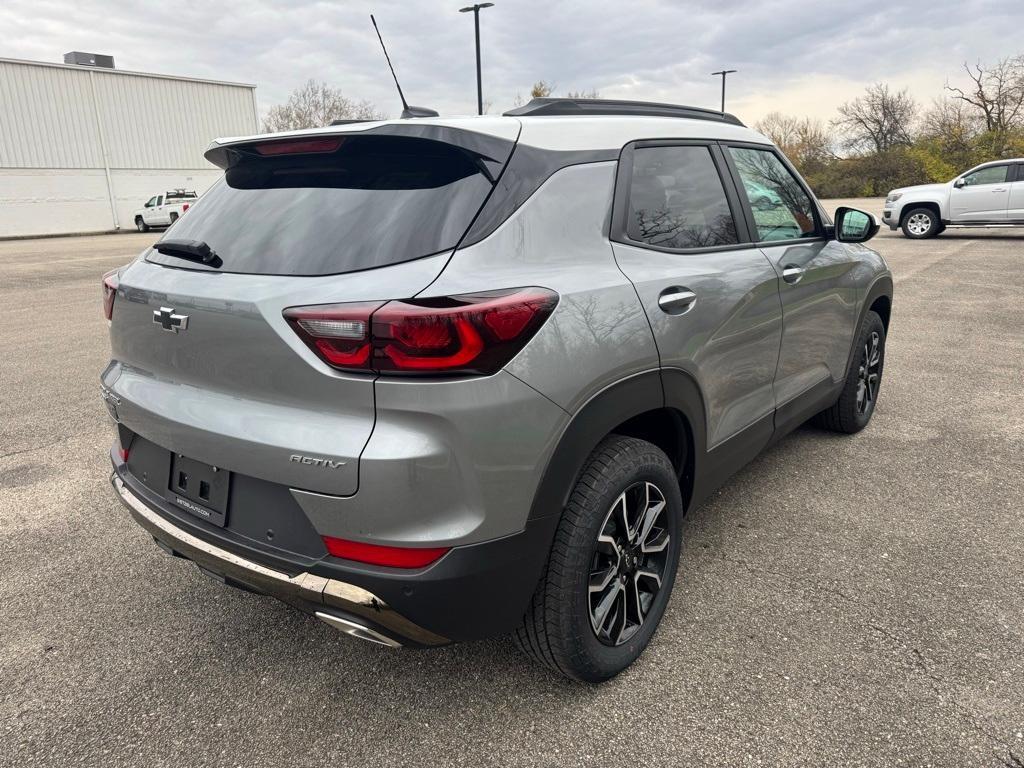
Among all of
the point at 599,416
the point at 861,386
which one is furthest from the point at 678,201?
the point at 861,386

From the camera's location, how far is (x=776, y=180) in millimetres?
3496

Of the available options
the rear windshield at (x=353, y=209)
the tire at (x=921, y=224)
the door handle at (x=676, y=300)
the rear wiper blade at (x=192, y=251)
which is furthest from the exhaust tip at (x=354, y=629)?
the tire at (x=921, y=224)

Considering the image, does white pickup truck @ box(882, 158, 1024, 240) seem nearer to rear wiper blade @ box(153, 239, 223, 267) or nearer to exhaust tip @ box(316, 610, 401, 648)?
rear wiper blade @ box(153, 239, 223, 267)

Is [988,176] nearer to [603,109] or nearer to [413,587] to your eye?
[603,109]

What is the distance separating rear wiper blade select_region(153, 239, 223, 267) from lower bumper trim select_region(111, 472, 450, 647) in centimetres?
81

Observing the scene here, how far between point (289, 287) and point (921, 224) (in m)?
19.6

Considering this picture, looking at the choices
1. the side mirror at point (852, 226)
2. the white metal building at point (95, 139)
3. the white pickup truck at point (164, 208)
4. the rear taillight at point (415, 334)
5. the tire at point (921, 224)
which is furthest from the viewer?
the white metal building at point (95, 139)

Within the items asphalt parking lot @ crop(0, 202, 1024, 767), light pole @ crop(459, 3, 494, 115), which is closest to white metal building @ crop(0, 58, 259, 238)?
light pole @ crop(459, 3, 494, 115)

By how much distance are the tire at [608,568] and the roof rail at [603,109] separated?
1.09 meters

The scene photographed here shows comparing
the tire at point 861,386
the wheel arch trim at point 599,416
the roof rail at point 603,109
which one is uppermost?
the roof rail at point 603,109

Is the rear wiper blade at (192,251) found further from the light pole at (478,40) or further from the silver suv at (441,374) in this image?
the light pole at (478,40)

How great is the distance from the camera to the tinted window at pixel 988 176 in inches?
655

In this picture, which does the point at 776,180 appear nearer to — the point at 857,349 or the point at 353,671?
the point at 857,349

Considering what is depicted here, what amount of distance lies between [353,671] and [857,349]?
3199mm
